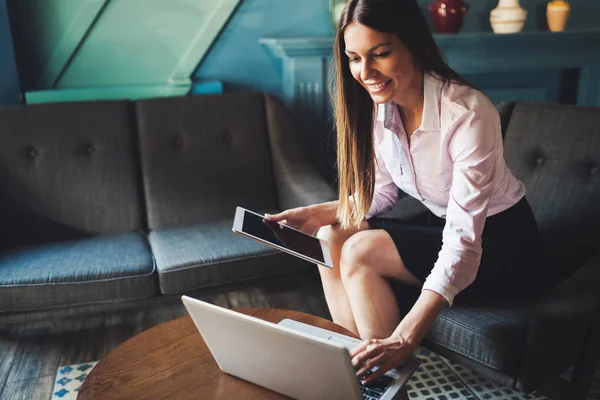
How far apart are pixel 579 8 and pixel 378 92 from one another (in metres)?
1.99

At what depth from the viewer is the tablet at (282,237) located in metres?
1.24

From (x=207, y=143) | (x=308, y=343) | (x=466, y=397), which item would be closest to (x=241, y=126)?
(x=207, y=143)

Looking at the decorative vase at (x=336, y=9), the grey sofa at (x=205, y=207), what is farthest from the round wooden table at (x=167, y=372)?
the decorative vase at (x=336, y=9)

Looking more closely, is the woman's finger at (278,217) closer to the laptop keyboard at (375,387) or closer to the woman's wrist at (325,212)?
the woman's wrist at (325,212)

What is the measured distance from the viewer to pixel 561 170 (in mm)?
1643

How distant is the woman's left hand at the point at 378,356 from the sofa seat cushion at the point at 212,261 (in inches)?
33.4

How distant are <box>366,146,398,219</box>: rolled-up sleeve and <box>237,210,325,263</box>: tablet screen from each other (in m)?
0.29

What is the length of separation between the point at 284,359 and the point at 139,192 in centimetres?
140

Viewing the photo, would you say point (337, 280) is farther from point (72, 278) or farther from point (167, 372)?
point (72, 278)

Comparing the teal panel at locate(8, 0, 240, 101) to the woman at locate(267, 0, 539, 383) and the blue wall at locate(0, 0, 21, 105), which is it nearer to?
the blue wall at locate(0, 0, 21, 105)

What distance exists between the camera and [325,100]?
2.46 meters

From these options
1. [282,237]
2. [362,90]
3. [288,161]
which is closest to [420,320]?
[282,237]

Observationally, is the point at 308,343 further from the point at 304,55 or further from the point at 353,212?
the point at 304,55

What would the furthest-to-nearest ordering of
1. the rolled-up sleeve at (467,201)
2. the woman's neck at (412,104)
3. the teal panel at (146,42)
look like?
the teal panel at (146,42), the woman's neck at (412,104), the rolled-up sleeve at (467,201)
